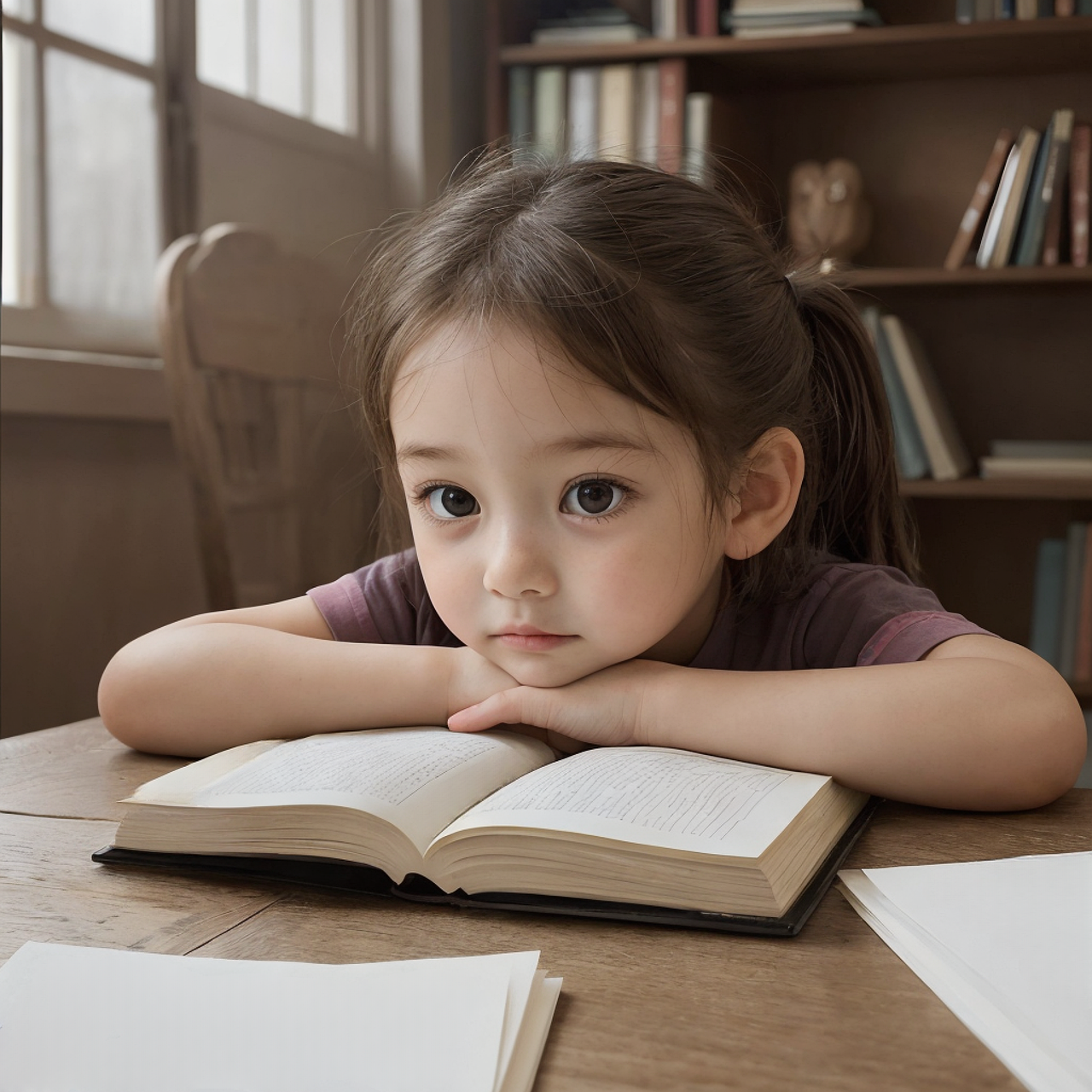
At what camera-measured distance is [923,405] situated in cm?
231

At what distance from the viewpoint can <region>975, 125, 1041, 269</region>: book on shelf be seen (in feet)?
7.17

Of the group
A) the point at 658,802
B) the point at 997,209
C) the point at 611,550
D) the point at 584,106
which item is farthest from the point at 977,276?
the point at 658,802

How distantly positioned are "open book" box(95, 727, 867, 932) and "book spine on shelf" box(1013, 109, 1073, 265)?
1.81m

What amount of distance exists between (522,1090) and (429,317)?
21.9 inches

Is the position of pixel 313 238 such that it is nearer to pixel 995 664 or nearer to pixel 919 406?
pixel 919 406

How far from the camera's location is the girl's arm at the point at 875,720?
69 cm

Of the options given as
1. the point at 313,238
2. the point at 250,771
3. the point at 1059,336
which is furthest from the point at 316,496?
the point at 1059,336

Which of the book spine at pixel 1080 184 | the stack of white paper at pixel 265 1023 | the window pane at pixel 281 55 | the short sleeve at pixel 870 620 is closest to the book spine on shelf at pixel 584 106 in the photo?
the window pane at pixel 281 55

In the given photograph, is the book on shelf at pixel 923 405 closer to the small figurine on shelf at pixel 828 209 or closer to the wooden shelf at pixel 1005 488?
the wooden shelf at pixel 1005 488

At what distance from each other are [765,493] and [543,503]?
0.69 feet

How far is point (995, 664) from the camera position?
28.9 inches

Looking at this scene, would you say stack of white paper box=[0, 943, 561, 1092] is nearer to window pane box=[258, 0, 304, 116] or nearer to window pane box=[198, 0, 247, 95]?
window pane box=[198, 0, 247, 95]

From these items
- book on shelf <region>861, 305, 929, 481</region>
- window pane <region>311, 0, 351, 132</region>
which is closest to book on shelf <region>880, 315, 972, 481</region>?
book on shelf <region>861, 305, 929, 481</region>

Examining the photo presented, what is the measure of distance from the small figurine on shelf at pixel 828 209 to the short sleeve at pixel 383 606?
1539mm
